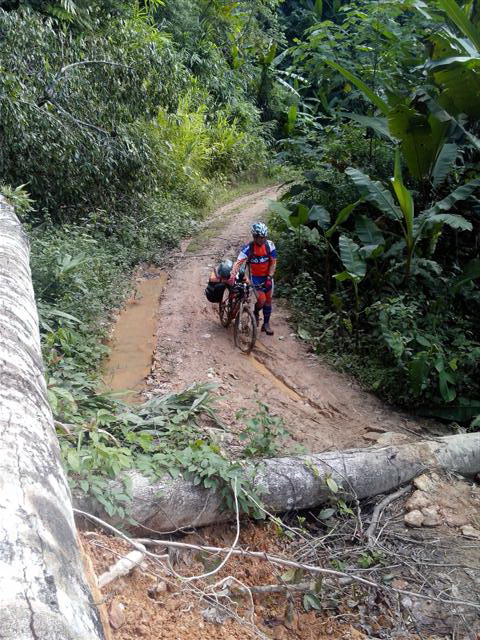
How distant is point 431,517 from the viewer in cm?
436

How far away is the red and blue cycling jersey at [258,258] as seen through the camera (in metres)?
7.36

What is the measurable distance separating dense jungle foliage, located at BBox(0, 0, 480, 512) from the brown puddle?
0.24 meters

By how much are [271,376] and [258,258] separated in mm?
1504

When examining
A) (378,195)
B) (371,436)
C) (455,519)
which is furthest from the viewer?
(378,195)

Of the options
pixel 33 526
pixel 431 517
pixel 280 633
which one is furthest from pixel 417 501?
pixel 33 526

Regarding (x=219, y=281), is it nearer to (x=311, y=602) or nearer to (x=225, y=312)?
(x=225, y=312)

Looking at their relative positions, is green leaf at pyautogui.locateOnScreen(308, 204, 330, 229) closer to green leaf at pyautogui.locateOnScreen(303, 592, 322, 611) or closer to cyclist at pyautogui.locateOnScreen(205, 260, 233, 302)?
cyclist at pyautogui.locateOnScreen(205, 260, 233, 302)

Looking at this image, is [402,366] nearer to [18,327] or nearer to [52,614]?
[18,327]

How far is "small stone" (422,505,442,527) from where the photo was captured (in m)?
Result: 4.32

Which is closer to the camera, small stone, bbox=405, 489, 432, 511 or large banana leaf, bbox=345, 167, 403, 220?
small stone, bbox=405, 489, 432, 511

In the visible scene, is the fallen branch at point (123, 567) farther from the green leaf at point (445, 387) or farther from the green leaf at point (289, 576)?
the green leaf at point (445, 387)

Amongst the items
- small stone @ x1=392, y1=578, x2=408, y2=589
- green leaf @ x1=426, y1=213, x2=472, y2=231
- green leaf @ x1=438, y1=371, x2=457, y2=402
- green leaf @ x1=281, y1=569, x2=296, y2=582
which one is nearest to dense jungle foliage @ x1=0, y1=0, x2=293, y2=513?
green leaf @ x1=281, y1=569, x2=296, y2=582

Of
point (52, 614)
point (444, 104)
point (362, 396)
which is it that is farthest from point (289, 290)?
point (52, 614)

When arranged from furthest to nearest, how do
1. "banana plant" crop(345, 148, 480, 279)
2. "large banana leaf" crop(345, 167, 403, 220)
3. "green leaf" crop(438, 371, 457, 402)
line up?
"large banana leaf" crop(345, 167, 403, 220) → "banana plant" crop(345, 148, 480, 279) → "green leaf" crop(438, 371, 457, 402)
